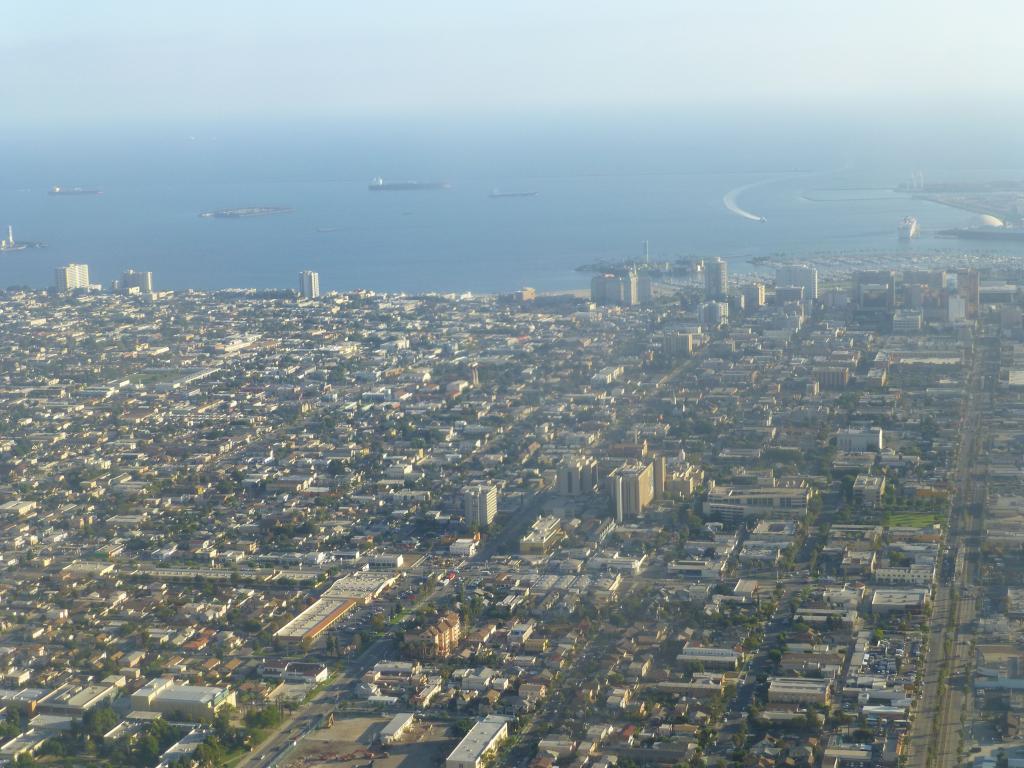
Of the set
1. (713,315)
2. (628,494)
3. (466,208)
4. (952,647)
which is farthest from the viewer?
(466,208)

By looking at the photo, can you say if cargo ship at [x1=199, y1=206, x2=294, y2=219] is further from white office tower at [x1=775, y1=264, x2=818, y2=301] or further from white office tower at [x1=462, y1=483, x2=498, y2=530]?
white office tower at [x1=462, y1=483, x2=498, y2=530]

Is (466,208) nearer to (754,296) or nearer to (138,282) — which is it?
(138,282)

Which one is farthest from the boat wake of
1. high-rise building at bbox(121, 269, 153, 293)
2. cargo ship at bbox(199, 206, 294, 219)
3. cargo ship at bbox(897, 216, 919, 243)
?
high-rise building at bbox(121, 269, 153, 293)

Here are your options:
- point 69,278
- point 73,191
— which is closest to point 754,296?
point 69,278

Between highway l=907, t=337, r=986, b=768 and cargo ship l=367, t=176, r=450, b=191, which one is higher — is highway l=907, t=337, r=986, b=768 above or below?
below

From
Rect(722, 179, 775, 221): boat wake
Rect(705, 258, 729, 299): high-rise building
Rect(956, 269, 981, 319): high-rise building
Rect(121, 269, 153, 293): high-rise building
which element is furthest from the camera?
Rect(722, 179, 775, 221): boat wake

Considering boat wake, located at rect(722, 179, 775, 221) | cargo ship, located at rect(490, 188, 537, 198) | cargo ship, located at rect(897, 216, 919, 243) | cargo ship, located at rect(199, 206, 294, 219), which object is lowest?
cargo ship, located at rect(199, 206, 294, 219)
